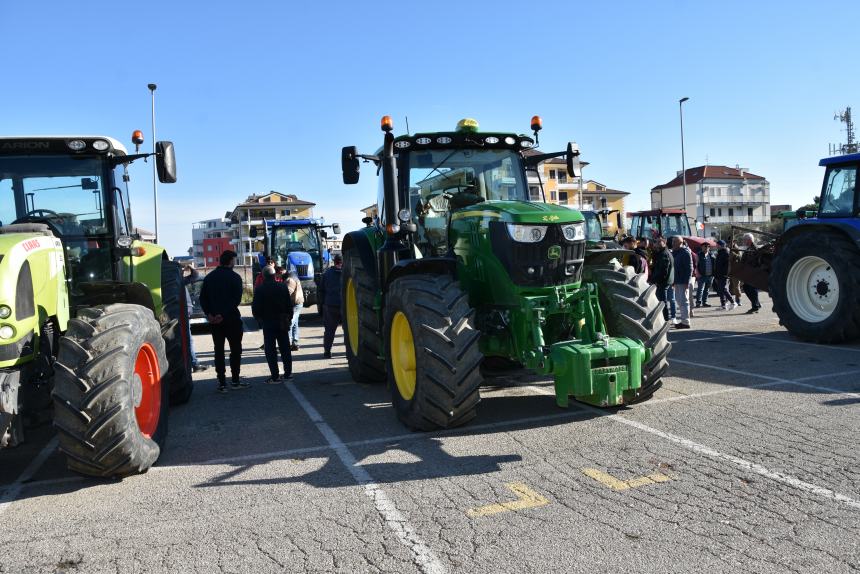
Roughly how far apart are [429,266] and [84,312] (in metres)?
2.85

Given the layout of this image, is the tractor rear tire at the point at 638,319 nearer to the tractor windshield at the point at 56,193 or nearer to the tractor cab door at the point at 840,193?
the tractor windshield at the point at 56,193

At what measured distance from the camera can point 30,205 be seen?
20.0 ft

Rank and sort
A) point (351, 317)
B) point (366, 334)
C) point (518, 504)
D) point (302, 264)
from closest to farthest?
point (518, 504), point (366, 334), point (351, 317), point (302, 264)

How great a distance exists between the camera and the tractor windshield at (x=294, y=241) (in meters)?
19.2

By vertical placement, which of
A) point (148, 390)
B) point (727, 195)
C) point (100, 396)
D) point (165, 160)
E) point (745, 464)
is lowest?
point (745, 464)

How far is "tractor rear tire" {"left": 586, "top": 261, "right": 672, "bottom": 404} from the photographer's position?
5.54m

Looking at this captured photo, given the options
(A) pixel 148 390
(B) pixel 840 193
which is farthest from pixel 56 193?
(B) pixel 840 193

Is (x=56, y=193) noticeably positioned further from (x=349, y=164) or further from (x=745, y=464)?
(x=745, y=464)

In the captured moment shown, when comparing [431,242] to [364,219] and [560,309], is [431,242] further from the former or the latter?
[364,219]

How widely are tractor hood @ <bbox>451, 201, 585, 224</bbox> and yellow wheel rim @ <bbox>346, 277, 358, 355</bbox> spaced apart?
3.21 m

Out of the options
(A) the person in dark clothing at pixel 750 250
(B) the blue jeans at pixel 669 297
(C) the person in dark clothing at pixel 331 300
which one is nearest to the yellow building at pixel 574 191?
(A) the person in dark clothing at pixel 750 250

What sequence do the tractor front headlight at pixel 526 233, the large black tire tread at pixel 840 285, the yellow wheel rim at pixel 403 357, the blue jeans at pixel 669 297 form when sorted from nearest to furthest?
the tractor front headlight at pixel 526 233 < the yellow wheel rim at pixel 403 357 < the large black tire tread at pixel 840 285 < the blue jeans at pixel 669 297

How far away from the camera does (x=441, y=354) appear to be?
16.5ft

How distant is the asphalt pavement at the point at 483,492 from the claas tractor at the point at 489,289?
49 cm
